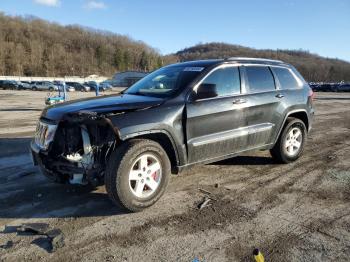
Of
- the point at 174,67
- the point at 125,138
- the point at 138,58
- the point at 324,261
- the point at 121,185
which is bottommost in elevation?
the point at 324,261

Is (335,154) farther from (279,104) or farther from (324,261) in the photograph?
(324,261)

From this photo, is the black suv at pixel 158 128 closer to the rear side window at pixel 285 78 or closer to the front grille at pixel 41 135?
the front grille at pixel 41 135

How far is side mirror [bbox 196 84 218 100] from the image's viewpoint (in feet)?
16.2

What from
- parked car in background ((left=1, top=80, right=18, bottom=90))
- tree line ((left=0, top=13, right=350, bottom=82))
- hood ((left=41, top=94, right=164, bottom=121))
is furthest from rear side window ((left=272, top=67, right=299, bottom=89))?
tree line ((left=0, top=13, right=350, bottom=82))

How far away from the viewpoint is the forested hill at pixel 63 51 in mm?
131875

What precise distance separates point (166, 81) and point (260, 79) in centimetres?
161

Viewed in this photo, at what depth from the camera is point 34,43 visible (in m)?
141

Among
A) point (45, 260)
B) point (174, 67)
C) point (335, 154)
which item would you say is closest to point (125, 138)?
point (45, 260)

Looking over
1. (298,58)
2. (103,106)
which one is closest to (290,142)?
(103,106)

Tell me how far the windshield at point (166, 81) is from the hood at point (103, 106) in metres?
0.28

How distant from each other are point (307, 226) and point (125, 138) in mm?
2246

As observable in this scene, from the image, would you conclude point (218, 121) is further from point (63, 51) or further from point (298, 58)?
point (298, 58)

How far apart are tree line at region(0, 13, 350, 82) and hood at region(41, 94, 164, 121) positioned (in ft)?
400

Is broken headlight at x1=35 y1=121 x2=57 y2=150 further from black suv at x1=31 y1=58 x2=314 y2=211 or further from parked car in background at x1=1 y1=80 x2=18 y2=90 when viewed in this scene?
parked car in background at x1=1 y1=80 x2=18 y2=90
